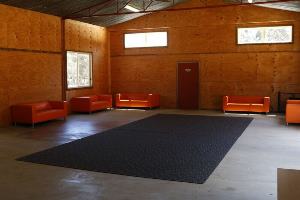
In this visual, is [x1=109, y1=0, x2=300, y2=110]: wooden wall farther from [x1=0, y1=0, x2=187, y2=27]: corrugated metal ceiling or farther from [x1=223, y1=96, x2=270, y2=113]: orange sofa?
[x1=0, y1=0, x2=187, y2=27]: corrugated metal ceiling

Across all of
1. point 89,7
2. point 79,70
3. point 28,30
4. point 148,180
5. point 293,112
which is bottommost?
point 148,180

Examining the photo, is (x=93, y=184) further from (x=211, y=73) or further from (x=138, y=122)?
(x=211, y=73)

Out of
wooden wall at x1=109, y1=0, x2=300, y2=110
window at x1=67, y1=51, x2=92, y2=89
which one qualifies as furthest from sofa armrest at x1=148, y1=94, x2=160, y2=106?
window at x1=67, y1=51, x2=92, y2=89

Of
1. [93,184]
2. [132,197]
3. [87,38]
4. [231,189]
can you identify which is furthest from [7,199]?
[87,38]

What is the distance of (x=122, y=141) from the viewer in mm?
7535

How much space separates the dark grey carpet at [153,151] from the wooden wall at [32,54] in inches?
130

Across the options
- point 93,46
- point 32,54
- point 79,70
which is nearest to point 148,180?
point 32,54

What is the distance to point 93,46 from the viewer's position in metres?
14.0

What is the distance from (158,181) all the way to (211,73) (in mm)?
9460

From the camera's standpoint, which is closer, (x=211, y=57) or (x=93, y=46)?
→ (x=211, y=57)

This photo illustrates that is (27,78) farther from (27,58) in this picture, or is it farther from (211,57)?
(211,57)

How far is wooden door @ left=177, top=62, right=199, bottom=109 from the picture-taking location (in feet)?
45.6

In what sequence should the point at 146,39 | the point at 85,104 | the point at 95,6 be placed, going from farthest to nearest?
1. the point at 146,39
2. the point at 85,104
3. the point at 95,6

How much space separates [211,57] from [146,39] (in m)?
2.88
